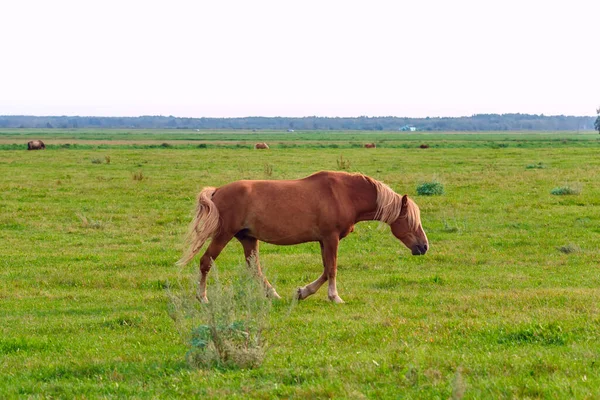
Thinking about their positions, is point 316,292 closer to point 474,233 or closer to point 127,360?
point 127,360

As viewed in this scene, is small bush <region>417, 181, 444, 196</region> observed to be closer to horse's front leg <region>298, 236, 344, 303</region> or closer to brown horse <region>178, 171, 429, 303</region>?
brown horse <region>178, 171, 429, 303</region>

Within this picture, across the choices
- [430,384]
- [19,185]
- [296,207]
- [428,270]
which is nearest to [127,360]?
[430,384]

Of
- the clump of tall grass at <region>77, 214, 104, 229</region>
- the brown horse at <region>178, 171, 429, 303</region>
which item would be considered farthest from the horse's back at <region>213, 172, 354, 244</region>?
the clump of tall grass at <region>77, 214, 104, 229</region>

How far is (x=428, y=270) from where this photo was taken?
12.5 meters

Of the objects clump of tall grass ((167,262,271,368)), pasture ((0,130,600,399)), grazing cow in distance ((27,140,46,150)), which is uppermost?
clump of tall grass ((167,262,271,368))

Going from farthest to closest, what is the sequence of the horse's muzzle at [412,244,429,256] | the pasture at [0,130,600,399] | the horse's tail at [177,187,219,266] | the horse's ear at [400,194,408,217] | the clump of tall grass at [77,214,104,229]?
the clump of tall grass at [77,214,104,229] → the horse's muzzle at [412,244,429,256] → the horse's ear at [400,194,408,217] → the horse's tail at [177,187,219,266] → the pasture at [0,130,600,399]

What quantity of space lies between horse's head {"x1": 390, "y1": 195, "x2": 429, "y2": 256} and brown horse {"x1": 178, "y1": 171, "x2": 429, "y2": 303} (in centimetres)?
21

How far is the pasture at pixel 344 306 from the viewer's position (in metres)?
6.21

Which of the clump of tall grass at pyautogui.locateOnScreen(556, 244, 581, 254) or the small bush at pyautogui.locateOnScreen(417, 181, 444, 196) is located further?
the small bush at pyautogui.locateOnScreen(417, 181, 444, 196)

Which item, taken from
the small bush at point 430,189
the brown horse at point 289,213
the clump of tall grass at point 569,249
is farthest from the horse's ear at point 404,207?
the small bush at point 430,189

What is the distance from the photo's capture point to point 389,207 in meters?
10.5

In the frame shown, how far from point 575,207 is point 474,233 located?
480 centimetres

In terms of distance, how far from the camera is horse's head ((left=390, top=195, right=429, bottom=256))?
10672 mm

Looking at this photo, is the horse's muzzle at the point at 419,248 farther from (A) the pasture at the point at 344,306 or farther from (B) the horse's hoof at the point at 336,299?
(B) the horse's hoof at the point at 336,299
